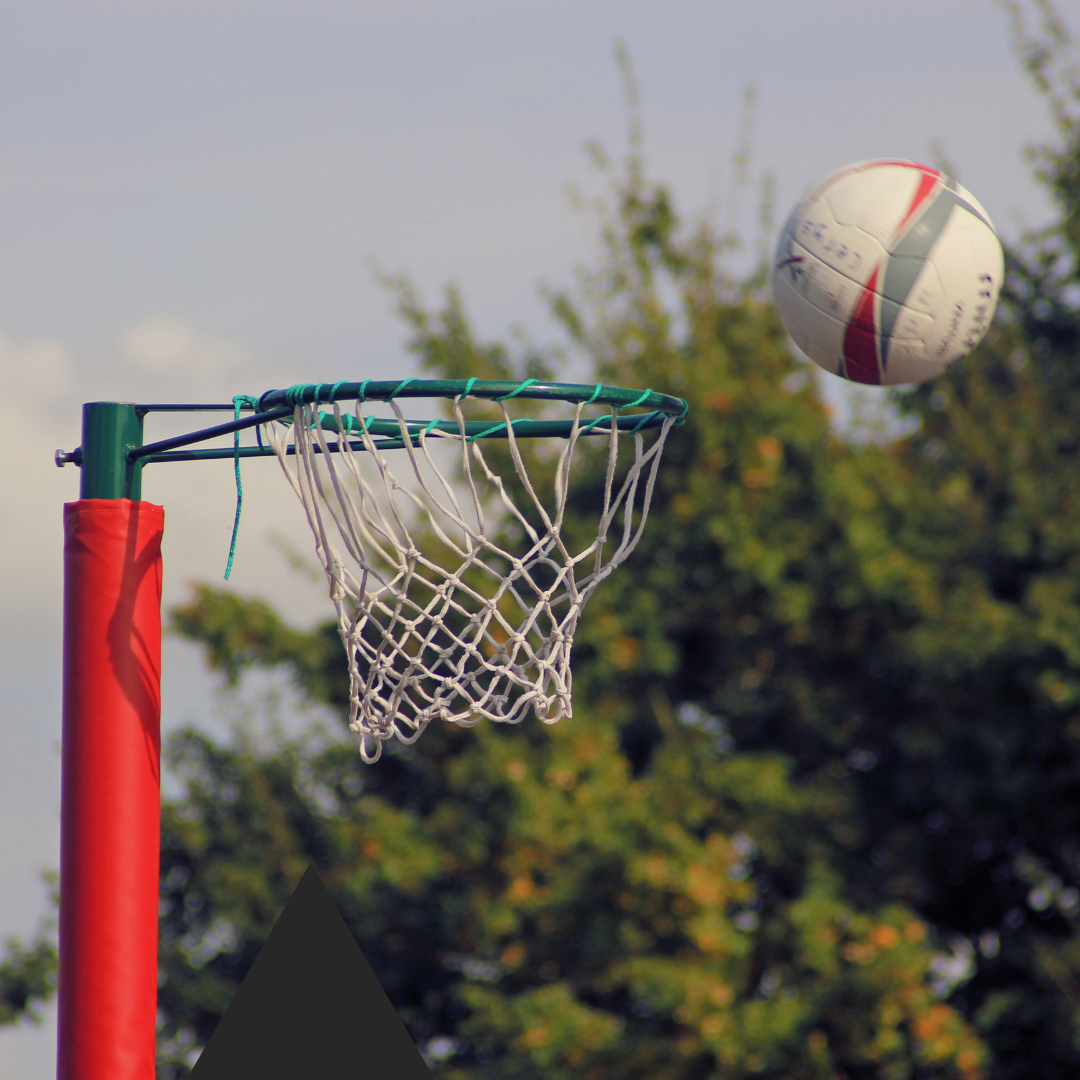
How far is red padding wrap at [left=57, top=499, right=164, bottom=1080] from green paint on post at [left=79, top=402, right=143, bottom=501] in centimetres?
5

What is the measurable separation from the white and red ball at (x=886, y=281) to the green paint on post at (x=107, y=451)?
7.23ft

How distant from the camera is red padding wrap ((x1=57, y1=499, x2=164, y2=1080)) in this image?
3.24 m

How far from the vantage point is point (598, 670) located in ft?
30.5

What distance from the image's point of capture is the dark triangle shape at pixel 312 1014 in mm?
3402

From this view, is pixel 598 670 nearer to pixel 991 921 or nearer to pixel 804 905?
pixel 804 905

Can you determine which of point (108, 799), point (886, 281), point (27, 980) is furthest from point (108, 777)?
point (27, 980)

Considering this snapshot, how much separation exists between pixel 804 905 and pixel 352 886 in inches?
116

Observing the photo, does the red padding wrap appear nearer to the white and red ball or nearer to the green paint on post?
the green paint on post

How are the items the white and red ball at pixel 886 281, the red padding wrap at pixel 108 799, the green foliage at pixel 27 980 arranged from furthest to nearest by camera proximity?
1. the green foliage at pixel 27 980
2. the white and red ball at pixel 886 281
3. the red padding wrap at pixel 108 799

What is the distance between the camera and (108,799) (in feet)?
10.8

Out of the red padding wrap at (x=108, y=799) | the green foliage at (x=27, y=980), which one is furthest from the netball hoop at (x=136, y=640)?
the green foliage at (x=27, y=980)

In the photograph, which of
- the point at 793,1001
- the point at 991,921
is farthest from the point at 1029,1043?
the point at 793,1001

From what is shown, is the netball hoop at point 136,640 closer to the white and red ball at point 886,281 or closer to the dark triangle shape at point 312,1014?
the dark triangle shape at point 312,1014

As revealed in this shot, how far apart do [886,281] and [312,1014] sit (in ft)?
9.04
